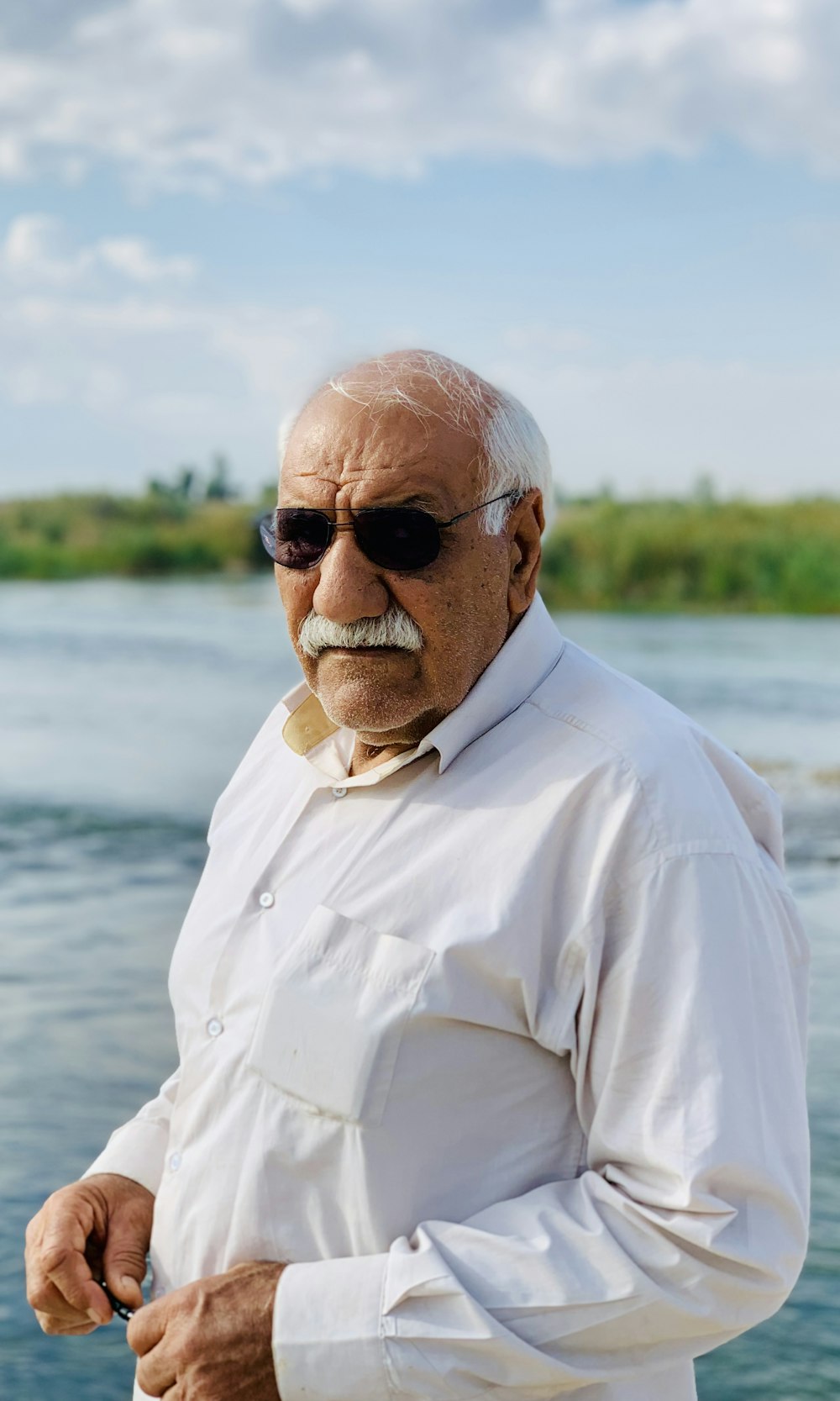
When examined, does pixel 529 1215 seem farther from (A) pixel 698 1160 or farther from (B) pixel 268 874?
(B) pixel 268 874

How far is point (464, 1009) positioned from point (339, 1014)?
117 millimetres

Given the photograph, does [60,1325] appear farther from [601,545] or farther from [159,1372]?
[601,545]

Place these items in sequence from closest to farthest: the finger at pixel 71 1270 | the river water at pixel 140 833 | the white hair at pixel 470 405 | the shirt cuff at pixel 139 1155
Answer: the white hair at pixel 470 405 < the finger at pixel 71 1270 < the shirt cuff at pixel 139 1155 < the river water at pixel 140 833

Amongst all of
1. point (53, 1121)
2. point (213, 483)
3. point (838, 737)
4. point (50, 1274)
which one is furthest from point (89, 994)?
point (213, 483)

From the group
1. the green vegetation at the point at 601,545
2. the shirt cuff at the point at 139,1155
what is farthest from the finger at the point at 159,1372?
the green vegetation at the point at 601,545

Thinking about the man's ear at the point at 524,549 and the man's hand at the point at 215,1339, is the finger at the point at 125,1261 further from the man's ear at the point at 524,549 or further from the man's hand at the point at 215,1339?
the man's ear at the point at 524,549

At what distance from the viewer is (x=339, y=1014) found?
127 cm

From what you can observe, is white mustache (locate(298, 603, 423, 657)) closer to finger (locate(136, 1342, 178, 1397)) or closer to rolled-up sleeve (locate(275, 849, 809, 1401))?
rolled-up sleeve (locate(275, 849, 809, 1401))

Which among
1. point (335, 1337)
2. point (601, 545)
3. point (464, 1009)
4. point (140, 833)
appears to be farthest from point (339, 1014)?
point (601, 545)

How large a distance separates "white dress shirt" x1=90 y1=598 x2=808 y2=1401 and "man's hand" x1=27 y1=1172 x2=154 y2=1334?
0.48ft

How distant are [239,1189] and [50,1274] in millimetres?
332

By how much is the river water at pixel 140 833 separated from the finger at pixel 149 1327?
192 centimetres

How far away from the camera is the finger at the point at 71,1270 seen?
150 cm

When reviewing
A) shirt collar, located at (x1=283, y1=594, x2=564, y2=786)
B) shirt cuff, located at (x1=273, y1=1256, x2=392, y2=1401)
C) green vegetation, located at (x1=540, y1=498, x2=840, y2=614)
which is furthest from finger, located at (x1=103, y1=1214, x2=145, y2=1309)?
green vegetation, located at (x1=540, y1=498, x2=840, y2=614)
